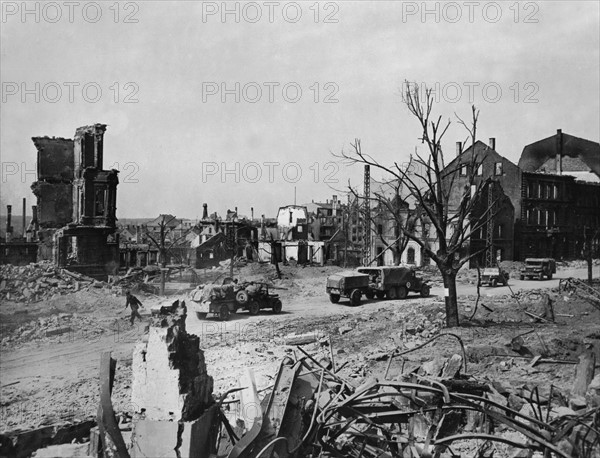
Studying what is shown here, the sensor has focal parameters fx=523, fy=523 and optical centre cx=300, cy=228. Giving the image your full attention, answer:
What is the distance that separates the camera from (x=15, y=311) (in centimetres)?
2202

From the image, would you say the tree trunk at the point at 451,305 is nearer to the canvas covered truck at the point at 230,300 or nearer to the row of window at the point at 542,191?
the canvas covered truck at the point at 230,300

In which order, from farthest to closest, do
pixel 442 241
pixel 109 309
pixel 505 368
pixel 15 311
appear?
pixel 109 309 < pixel 15 311 < pixel 442 241 < pixel 505 368

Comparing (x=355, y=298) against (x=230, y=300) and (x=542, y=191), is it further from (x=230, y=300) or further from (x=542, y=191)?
(x=542, y=191)

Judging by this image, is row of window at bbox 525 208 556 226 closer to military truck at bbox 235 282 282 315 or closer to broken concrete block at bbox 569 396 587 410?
military truck at bbox 235 282 282 315

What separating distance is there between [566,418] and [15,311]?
22148mm

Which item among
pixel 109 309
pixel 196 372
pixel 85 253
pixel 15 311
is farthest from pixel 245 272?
pixel 196 372

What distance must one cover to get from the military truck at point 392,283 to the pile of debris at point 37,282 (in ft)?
49.2

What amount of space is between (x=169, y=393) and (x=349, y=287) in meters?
20.0

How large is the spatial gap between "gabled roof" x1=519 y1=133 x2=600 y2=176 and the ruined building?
148ft

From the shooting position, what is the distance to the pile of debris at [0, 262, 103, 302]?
Answer: 25578mm

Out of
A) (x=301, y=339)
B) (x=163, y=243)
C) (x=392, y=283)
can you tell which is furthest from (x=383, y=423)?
(x=163, y=243)

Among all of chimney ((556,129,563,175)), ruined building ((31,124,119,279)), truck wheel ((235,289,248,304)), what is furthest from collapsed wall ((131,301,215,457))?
chimney ((556,129,563,175))

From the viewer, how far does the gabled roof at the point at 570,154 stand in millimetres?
57281

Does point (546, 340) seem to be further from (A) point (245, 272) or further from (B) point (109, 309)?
(A) point (245, 272)
